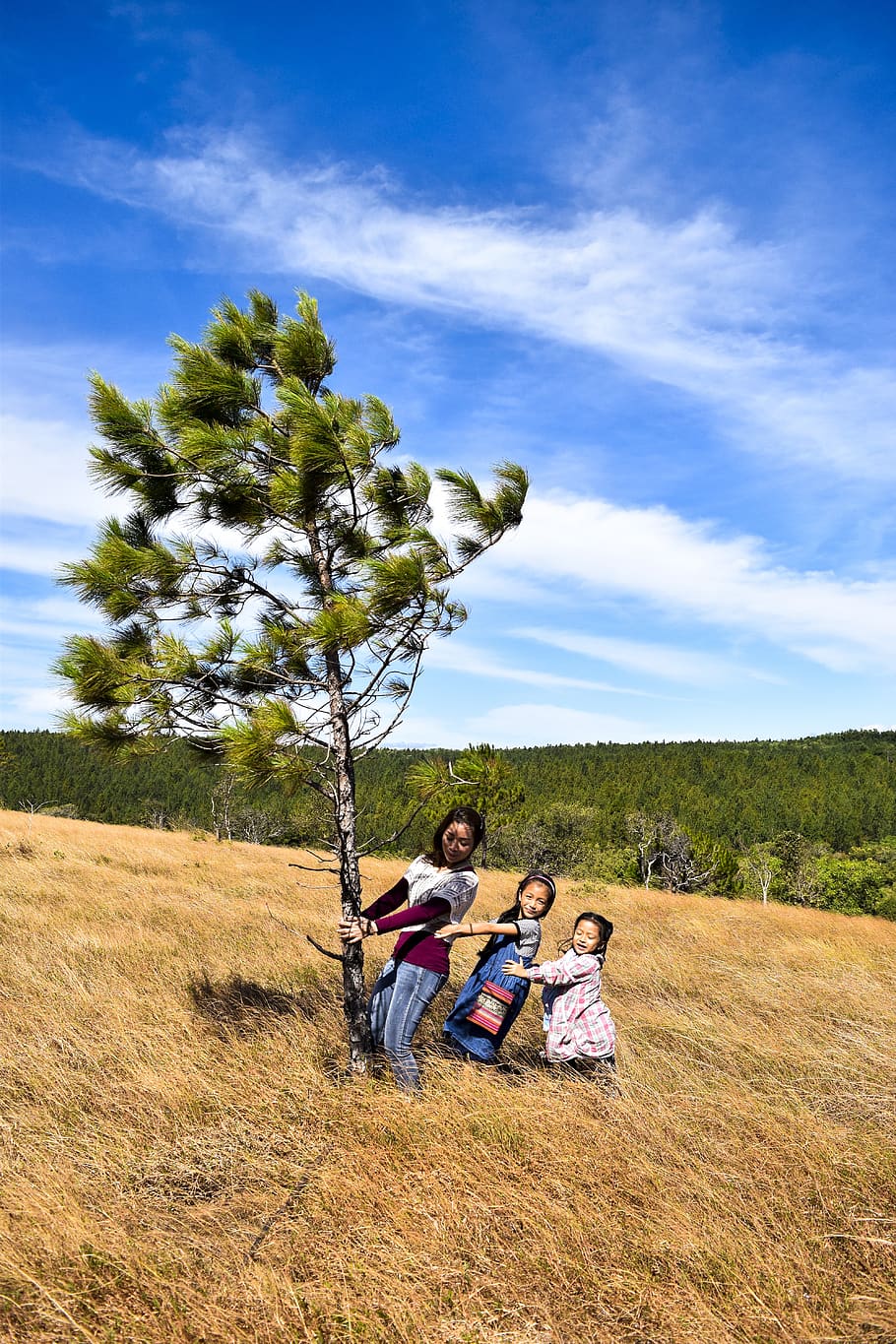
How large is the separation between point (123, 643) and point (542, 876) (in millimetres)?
2928

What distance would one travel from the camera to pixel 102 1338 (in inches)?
87.0

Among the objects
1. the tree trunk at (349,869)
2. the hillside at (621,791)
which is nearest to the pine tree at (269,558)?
the tree trunk at (349,869)

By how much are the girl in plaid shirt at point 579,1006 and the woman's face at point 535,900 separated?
272 millimetres

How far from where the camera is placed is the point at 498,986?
3871 millimetres

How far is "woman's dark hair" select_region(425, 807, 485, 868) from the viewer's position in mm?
3851

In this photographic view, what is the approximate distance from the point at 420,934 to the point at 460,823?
1.98 feet

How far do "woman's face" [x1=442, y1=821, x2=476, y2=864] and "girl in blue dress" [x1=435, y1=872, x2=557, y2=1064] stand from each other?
0.36 metres

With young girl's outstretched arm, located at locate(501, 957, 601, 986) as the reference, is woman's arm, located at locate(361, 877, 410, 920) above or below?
above

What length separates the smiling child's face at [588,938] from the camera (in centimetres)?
413

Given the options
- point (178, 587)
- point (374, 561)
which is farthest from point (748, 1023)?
point (178, 587)

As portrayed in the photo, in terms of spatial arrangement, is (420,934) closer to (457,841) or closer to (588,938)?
(457,841)

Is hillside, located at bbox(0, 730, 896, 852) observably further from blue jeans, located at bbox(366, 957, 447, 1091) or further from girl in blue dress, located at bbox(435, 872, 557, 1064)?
blue jeans, located at bbox(366, 957, 447, 1091)

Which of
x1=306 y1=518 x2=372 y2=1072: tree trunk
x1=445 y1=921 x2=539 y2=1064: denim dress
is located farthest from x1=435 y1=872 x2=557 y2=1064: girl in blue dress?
x1=306 y1=518 x2=372 y2=1072: tree trunk

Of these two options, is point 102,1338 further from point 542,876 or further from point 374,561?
point 374,561
